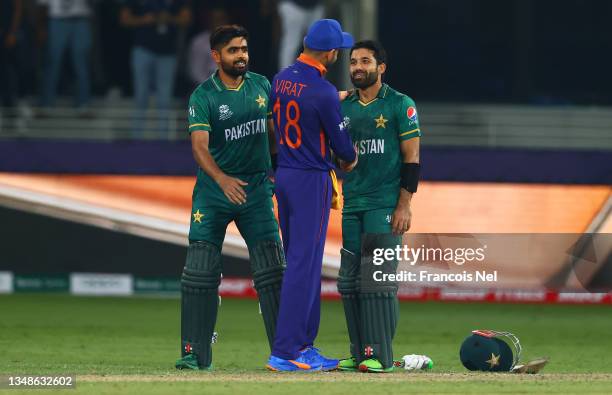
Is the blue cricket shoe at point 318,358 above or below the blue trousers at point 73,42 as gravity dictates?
below

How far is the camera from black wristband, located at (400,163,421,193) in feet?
31.0

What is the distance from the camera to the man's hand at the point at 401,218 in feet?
31.0

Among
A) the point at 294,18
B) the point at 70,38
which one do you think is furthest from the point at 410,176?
the point at 70,38

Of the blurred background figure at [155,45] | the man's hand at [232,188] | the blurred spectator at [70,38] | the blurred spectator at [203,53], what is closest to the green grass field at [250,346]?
the man's hand at [232,188]

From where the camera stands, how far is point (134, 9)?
16516 millimetres

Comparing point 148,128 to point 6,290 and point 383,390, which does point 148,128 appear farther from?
point 383,390

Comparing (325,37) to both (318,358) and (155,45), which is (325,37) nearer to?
(318,358)

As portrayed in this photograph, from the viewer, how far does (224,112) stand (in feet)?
31.2

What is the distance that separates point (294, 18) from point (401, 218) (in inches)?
310

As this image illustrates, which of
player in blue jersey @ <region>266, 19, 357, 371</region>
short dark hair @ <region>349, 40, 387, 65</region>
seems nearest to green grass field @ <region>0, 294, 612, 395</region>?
player in blue jersey @ <region>266, 19, 357, 371</region>

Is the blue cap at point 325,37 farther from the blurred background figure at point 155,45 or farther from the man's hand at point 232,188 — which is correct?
the blurred background figure at point 155,45

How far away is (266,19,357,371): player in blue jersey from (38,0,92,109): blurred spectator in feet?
25.5

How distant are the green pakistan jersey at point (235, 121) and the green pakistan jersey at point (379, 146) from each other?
1.88ft

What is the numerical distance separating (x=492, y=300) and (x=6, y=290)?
5.26m
